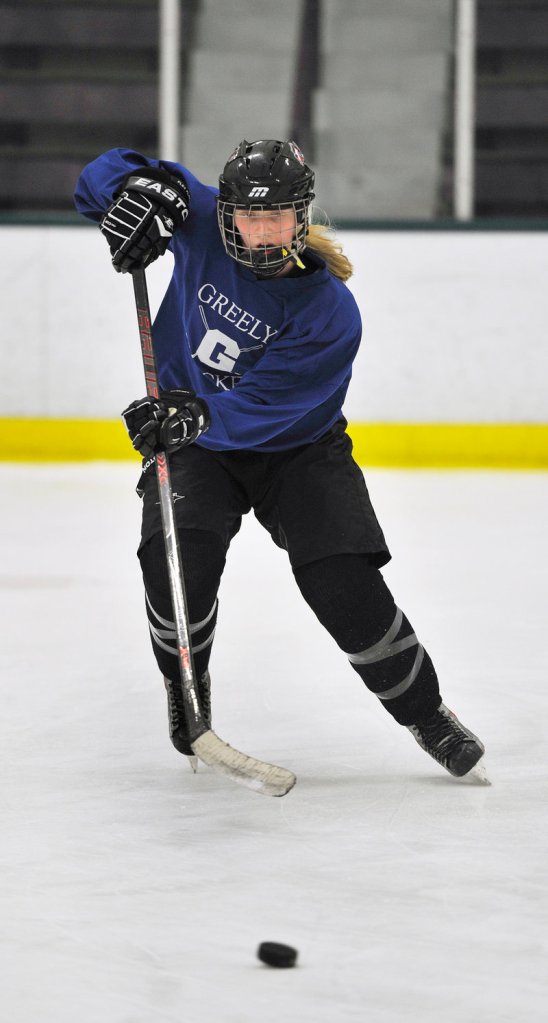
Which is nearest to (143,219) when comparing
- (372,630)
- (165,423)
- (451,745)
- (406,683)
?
(165,423)

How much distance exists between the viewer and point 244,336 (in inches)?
88.1

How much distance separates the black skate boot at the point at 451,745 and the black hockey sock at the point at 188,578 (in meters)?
0.37

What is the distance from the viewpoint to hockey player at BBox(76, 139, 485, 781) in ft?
7.00

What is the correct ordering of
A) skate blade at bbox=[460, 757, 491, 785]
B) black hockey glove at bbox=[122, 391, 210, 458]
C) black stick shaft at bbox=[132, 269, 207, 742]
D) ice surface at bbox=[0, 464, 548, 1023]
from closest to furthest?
ice surface at bbox=[0, 464, 548, 1023] < black hockey glove at bbox=[122, 391, 210, 458] < black stick shaft at bbox=[132, 269, 207, 742] < skate blade at bbox=[460, 757, 491, 785]

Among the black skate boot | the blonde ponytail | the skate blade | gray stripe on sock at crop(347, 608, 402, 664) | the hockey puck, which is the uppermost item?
the blonde ponytail

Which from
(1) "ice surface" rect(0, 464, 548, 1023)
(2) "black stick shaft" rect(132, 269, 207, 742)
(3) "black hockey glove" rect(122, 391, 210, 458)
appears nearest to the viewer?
(1) "ice surface" rect(0, 464, 548, 1023)

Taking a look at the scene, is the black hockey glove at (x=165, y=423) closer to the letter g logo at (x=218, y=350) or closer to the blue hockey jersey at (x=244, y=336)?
the blue hockey jersey at (x=244, y=336)

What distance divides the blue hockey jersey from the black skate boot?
47 cm

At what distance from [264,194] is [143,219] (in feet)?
0.62

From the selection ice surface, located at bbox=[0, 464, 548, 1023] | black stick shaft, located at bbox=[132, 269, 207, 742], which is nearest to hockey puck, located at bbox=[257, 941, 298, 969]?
ice surface, located at bbox=[0, 464, 548, 1023]

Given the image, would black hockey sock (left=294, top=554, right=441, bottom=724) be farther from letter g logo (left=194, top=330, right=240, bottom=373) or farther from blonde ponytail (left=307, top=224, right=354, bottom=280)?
blonde ponytail (left=307, top=224, right=354, bottom=280)

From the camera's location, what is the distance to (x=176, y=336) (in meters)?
2.35

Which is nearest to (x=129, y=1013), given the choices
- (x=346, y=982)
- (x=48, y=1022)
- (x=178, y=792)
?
(x=48, y=1022)

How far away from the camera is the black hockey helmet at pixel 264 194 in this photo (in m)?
2.10
